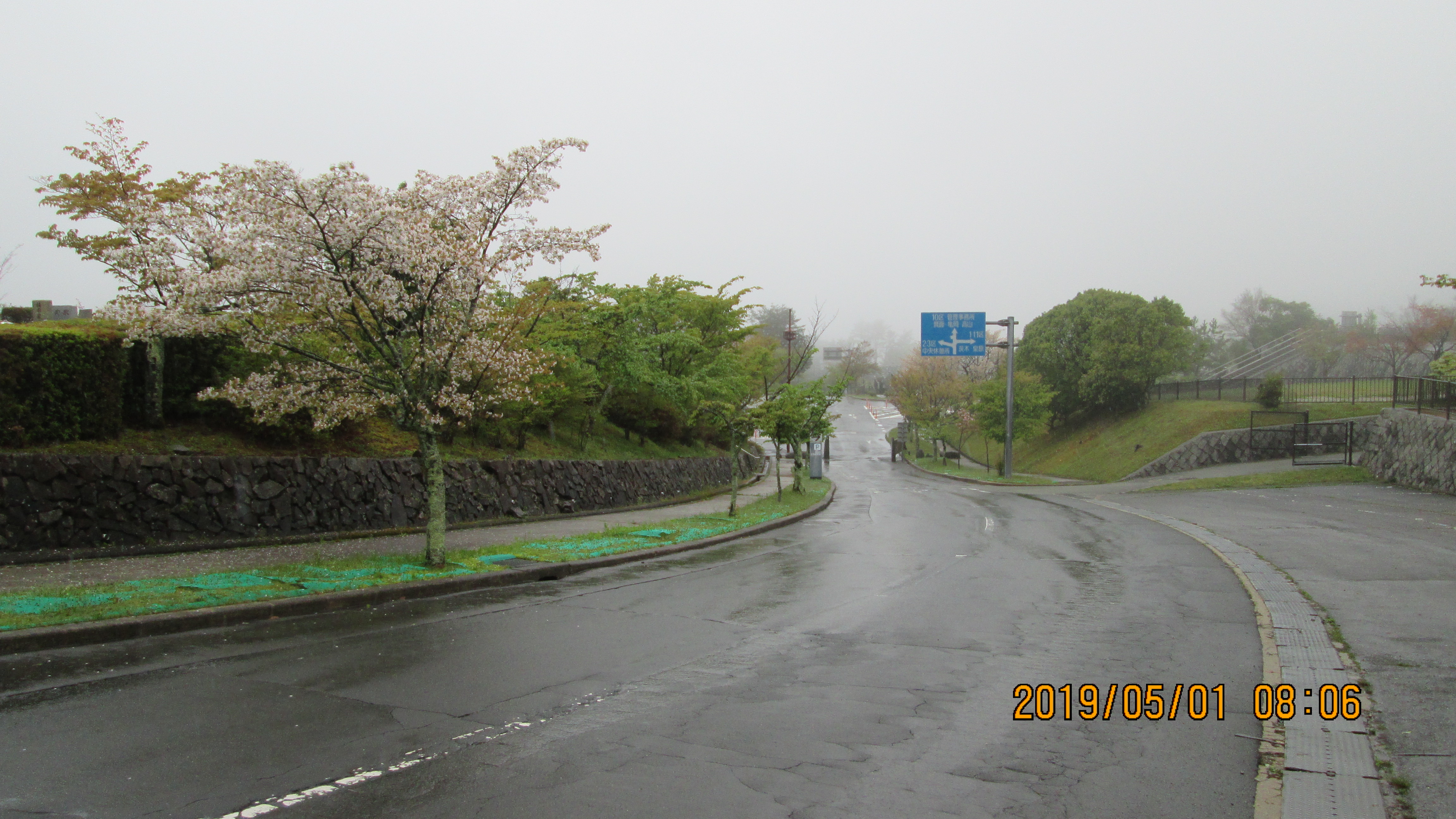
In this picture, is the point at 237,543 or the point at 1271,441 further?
the point at 1271,441

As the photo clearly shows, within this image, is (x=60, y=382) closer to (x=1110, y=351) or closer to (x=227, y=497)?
(x=227, y=497)

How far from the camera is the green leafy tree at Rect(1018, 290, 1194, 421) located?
47.7 meters


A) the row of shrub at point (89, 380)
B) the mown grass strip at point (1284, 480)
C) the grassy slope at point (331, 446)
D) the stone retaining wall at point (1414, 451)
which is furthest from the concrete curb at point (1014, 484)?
the row of shrub at point (89, 380)

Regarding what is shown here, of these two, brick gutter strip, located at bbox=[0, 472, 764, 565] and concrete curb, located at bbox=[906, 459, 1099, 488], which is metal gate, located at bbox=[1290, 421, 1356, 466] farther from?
brick gutter strip, located at bbox=[0, 472, 764, 565]

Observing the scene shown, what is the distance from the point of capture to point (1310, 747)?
492cm

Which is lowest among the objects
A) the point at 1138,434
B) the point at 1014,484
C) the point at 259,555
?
the point at 1014,484

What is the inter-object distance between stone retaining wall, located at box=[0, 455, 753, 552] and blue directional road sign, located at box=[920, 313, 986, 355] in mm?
22767

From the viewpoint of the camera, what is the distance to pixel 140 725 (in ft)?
17.1

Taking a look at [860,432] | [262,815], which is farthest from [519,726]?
[860,432]

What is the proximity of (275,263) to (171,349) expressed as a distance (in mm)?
5196

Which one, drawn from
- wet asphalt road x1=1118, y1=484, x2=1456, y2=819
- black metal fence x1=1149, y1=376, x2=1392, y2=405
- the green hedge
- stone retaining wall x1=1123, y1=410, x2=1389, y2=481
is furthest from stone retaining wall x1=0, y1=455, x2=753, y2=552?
black metal fence x1=1149, y1=376, x2=1392, y2=405

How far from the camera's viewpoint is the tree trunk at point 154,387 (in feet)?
42.8

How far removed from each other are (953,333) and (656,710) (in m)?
33.6
